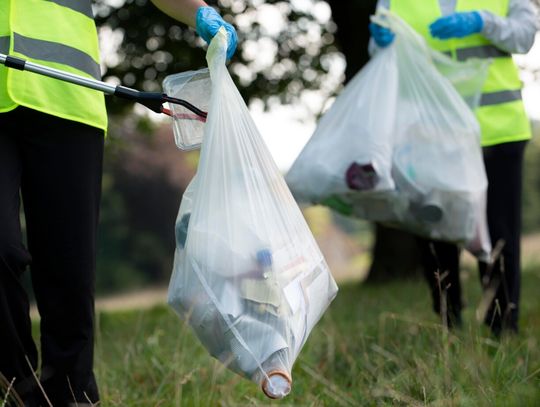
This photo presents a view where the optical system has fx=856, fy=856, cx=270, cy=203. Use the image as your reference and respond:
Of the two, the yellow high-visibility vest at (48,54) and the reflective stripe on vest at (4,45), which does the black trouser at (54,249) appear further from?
the reflective stripe on vest at (4,45)

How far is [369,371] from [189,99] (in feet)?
3.57

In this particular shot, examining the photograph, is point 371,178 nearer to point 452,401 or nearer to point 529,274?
point 452,401

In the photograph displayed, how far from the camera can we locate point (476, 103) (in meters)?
3.15

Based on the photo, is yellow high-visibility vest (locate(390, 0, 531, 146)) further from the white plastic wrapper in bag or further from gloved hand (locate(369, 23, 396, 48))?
the white plastic wrapper in bag

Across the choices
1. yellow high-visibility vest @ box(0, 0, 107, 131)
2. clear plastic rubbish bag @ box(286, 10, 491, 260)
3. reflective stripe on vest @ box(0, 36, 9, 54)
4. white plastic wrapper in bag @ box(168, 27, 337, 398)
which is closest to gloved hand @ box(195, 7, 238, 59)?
white plastic wrapper in bag @ box(168, 27, 337, 398)

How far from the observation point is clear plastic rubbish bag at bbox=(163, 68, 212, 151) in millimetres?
2104

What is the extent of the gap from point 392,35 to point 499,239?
86 cm

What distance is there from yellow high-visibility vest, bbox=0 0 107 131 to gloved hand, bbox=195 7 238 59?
0.29m

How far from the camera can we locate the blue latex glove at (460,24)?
119 inches

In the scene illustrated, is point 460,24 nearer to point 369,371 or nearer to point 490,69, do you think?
point 490,69

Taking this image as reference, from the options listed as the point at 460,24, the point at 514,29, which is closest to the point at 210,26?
the point at 460,24

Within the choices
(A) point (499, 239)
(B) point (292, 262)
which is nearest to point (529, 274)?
(A) point (499, 239)

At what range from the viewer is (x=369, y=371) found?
2.68 meters

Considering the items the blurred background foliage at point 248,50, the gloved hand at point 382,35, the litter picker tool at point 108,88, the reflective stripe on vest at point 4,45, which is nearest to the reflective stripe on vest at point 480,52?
the gloved hand at point 382,35
